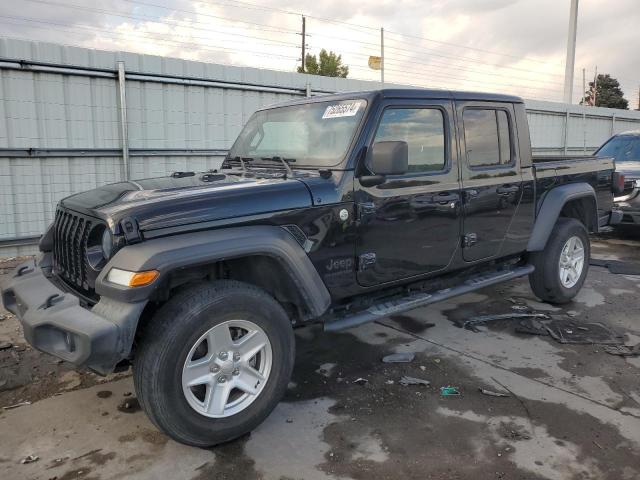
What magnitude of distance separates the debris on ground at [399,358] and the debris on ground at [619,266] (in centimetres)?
403

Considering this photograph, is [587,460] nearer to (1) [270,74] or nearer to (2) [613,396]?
(2) [613,396]

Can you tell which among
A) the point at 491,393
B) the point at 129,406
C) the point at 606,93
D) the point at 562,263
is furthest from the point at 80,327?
the point at 606,93

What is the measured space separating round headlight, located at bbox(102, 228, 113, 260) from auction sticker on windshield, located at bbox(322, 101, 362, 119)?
175cm

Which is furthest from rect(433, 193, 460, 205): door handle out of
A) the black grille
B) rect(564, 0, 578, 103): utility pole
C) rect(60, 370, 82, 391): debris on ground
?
rect(564, 0, 578, 103): utility pole

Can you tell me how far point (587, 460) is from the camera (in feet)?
9.08

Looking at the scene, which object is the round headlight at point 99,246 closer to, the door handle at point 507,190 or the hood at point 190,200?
the hood at point 190,200

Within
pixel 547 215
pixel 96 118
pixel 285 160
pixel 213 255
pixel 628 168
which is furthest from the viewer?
pixel 628 168

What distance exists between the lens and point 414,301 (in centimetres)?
390

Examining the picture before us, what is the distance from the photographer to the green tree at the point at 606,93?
203 ft

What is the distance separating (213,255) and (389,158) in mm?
1334

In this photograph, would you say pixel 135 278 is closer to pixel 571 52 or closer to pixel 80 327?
pixel 80 327

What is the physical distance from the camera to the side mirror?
11.1ft

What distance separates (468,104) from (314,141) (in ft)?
4.63

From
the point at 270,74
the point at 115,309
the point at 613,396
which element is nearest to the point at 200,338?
the point at 115,309
